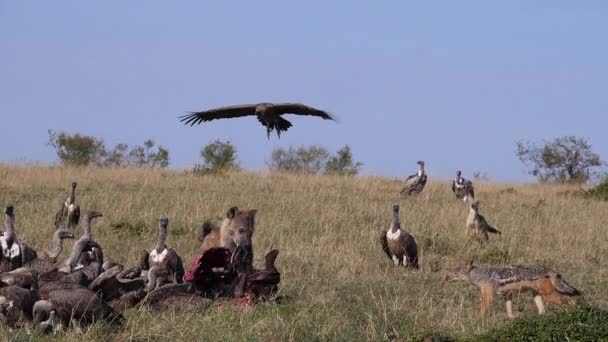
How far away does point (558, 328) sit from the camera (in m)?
6.16

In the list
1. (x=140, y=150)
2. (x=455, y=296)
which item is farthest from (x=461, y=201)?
(x=140, y=150)

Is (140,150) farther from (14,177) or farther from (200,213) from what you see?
(200,213)

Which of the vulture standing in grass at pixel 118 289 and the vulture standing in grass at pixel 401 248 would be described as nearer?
the vulture standing in grass at pixel 118 289

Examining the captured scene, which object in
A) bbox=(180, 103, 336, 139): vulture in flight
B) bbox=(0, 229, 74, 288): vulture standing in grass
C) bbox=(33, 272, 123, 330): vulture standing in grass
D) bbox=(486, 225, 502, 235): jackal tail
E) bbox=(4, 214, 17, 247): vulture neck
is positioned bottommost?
bbox=(33, 272, 123, 330): vulture standing in grass

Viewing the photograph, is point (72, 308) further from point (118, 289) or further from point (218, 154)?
point (218, 154)

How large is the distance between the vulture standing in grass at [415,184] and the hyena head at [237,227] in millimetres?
8762

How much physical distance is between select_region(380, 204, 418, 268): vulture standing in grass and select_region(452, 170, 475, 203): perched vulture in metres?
5.77

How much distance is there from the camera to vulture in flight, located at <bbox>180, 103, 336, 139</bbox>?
12850 mm

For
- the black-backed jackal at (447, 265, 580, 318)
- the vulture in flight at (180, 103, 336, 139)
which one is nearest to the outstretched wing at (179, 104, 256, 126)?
the vulture in flight at (180, 103, 336, 139)

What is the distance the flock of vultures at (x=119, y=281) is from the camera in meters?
6.16

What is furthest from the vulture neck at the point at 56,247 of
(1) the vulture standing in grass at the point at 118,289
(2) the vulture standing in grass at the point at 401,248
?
(2) the vulture standing in grass at the point at 401,248

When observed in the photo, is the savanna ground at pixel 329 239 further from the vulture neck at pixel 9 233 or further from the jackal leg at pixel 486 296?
the vulture neck at pixel 9 233

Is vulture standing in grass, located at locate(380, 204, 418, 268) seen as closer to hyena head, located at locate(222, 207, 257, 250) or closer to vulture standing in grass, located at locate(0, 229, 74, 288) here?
hyena head, located at locate(222, 207, 257, 250)

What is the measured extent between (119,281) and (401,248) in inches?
157
